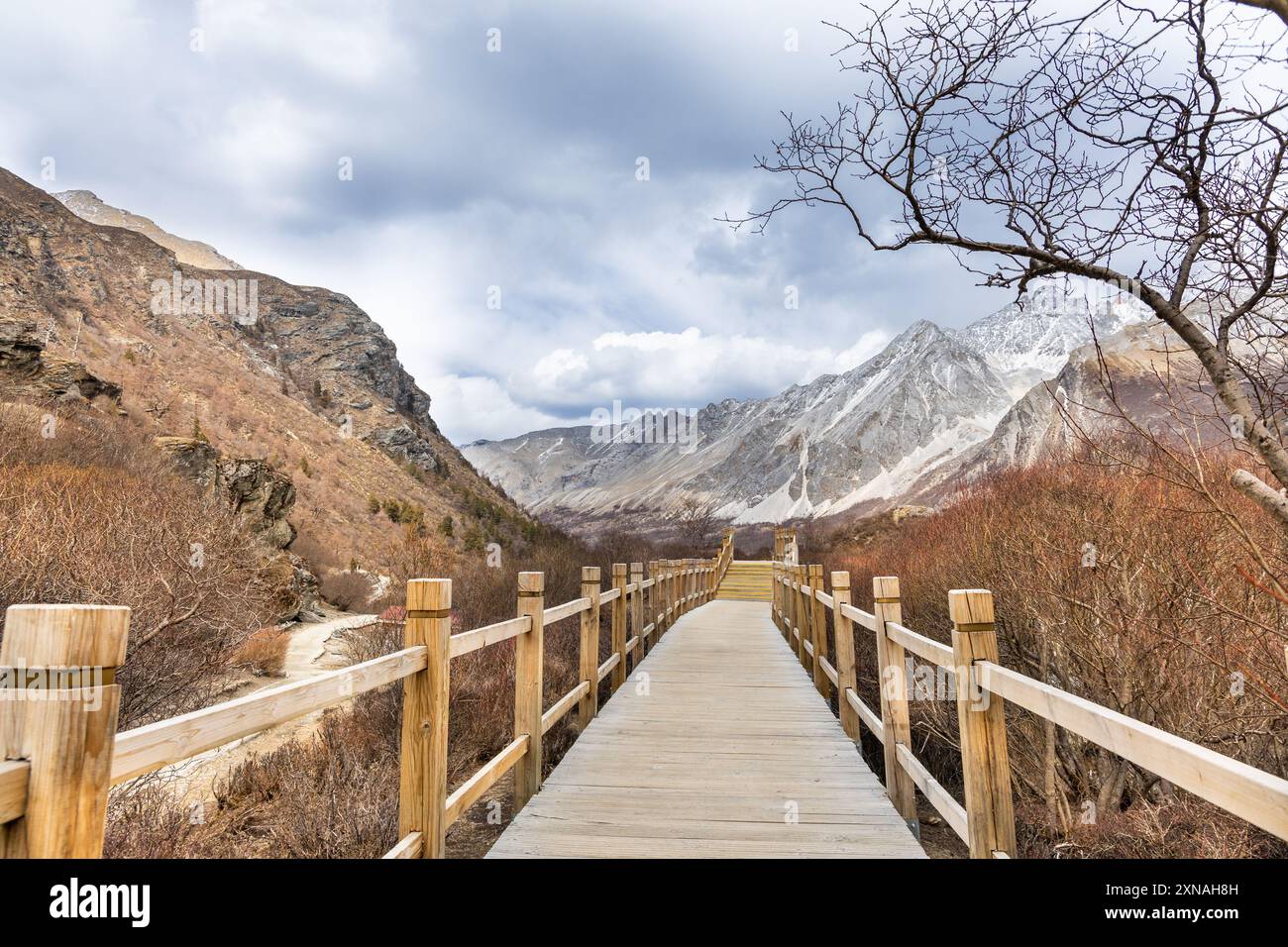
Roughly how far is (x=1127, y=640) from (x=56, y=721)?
6805mm

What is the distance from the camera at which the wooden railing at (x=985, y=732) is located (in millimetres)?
1425

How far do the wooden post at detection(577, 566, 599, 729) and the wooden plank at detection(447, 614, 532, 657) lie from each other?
165 centimetres

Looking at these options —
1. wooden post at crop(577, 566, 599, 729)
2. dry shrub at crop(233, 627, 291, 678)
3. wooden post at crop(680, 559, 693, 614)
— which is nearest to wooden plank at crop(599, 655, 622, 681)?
wooden post at crop(577, 566, 599, 729)

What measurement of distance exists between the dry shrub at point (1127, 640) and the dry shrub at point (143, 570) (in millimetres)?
7556

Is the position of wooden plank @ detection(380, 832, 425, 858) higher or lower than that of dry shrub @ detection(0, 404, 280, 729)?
lower

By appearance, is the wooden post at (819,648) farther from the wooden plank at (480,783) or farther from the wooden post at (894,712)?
the wooden plank at (480,783)

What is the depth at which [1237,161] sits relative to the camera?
11.8ft

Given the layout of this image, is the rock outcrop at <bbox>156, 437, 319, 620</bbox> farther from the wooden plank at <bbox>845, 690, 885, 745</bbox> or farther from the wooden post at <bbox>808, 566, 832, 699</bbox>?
the wooden plank at <bbox>845, 690, 885, 745</bbox>

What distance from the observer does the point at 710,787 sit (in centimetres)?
447

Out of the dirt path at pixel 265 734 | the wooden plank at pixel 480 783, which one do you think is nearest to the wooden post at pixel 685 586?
the dirt path at pixel 265 734

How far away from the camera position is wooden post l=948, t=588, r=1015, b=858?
2.66 meters

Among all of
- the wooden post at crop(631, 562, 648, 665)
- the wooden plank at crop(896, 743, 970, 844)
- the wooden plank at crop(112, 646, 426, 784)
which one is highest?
the wooden plank at crop(112, 646, 426, 784)
